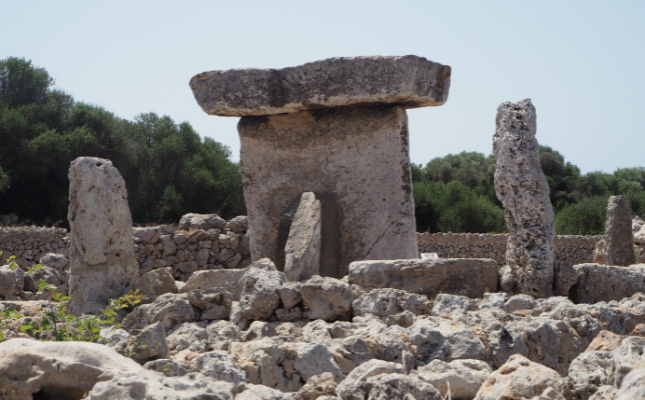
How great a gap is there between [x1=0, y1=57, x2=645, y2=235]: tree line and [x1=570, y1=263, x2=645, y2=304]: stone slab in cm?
1456

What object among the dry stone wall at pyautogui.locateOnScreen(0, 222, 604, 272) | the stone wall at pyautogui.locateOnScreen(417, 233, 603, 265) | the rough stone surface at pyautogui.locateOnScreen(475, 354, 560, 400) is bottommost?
the stone wall at pyautogui.locateOnScreen(417, 233, 603, 265)

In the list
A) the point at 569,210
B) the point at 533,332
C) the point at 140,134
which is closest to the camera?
the point at 533,332

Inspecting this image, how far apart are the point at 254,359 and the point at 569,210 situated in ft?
82.4

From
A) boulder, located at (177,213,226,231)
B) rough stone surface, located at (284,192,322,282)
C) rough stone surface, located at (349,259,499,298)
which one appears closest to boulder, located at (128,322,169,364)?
rough stone surface, located at (349,259,499,298)

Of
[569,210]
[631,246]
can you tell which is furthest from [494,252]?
[569,210]

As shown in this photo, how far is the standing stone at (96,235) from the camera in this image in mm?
6656

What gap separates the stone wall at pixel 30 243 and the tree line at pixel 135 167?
6.25 m

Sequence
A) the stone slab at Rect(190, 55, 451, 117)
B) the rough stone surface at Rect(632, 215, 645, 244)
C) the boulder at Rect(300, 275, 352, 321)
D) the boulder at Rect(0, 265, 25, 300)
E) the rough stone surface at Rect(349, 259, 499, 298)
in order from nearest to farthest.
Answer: the boulder at Rect(300, 275, 352, 321), the rough stone surface at Rect(349, 259, 499, 298), the stone slab at Rect(190, 55, 451, 117), the boulder at Rect(0, 265, 25, 300), the rough stone surface at Rect(632, 215, 645, 244)

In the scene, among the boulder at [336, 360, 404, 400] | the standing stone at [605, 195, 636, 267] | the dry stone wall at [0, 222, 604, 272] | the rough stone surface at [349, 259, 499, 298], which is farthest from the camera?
the standing stone at [605, 195, 636, 267]

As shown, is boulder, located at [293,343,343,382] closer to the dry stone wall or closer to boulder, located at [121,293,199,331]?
boulder, located at [121,293,199,331]

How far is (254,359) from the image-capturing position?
3.83 m

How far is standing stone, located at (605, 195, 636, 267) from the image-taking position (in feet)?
40.7

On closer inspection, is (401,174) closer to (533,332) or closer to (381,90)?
(381,90)

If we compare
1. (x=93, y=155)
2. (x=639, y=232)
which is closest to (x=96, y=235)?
(x=639, y=232)
